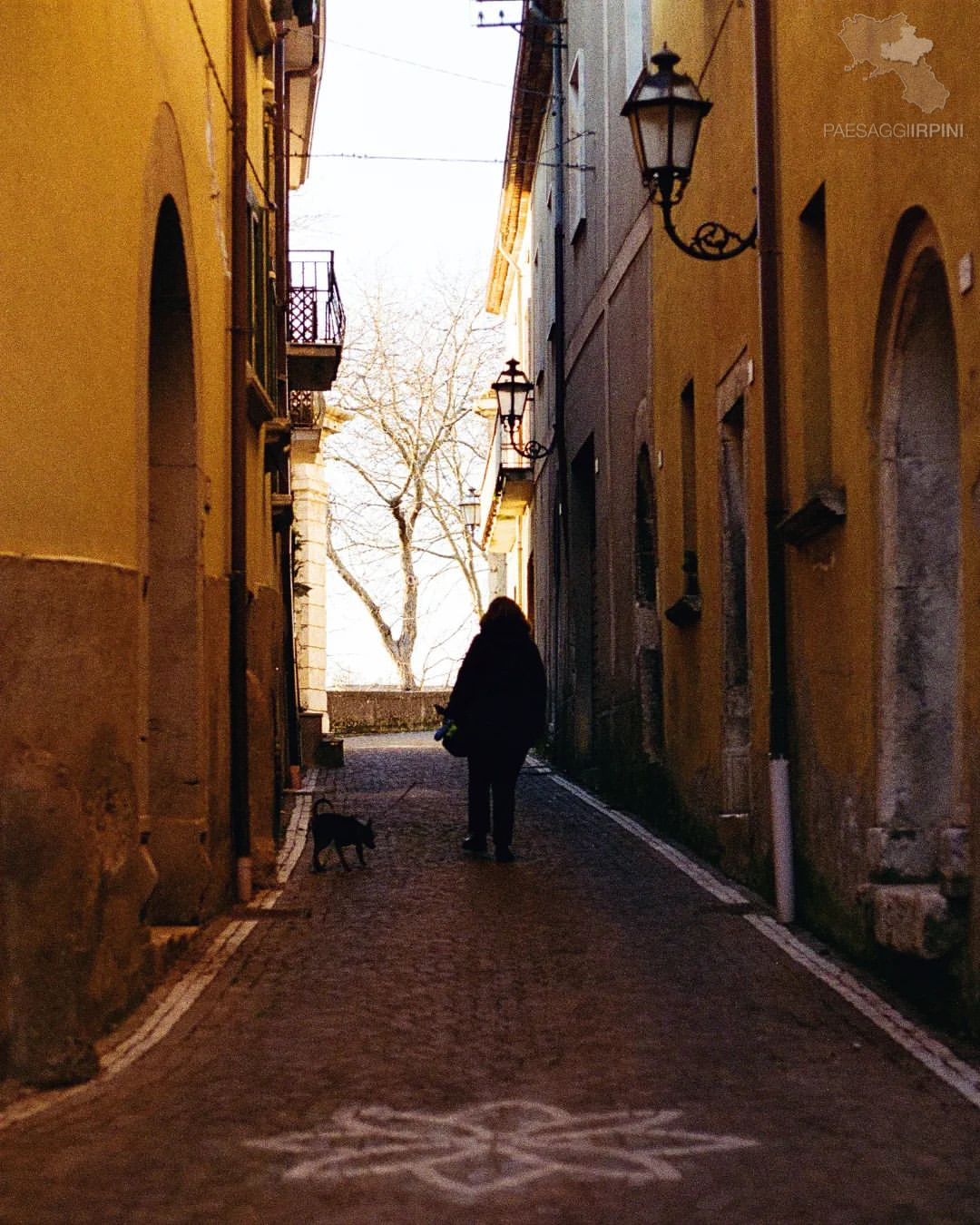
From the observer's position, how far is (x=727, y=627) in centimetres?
1254

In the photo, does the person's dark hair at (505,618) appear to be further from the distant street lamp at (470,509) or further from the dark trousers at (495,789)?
the distant street lamp at (470,509)

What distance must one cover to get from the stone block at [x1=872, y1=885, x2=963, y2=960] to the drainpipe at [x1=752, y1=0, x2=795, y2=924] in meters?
2.21

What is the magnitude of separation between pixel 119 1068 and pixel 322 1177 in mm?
1716

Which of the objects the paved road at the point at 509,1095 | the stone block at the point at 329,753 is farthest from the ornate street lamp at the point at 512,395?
the paved road at the point at 509,1095

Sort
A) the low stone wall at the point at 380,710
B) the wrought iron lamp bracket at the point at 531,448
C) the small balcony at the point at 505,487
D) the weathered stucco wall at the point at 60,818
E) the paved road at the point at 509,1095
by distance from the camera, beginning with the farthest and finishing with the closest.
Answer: the low stone wall at the point at 380,710, the small balcony at the point at 505,487, the wrought iron lamp bracket at the point at 531,448, the weathered stucco wall at the point at 60,818, the paved road at the point at 509,1095

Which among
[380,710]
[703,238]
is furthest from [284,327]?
[380,710]

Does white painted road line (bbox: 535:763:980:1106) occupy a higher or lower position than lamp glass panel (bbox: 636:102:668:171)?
lower

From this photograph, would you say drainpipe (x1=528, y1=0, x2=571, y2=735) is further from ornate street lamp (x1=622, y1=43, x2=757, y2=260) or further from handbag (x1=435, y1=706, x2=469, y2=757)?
ornate street lamp (x1=622, y1=43, x2=757, y2=260)

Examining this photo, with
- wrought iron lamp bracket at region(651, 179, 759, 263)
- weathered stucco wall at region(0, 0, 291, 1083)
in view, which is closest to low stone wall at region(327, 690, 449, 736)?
wrought iron lamp bracket at region(651, 179, 759, 263)

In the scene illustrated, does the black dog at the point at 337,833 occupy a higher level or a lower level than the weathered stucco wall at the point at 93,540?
lower

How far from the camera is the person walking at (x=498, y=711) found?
13.0 m

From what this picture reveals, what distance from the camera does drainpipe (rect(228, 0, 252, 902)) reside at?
1124 cm

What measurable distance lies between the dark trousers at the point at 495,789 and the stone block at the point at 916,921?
488 cm

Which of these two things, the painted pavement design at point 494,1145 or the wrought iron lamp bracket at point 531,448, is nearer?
the painted pavement design at point 494,1145
